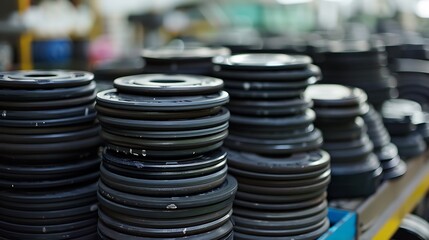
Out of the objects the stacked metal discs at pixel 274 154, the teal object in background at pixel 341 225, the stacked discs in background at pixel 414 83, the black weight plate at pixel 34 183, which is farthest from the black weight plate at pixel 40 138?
the stacked discs in background at pixel 414 83

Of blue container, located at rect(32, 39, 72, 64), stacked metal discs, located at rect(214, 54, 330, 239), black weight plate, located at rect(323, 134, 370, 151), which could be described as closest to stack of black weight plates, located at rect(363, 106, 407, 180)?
black weight plate, located at rect(323, 134, 370, 151)

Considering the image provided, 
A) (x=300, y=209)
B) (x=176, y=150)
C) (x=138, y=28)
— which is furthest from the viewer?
(x=138, y=28)

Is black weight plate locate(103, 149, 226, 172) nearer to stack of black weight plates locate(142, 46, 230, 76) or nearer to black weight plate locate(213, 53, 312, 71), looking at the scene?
black weight plate locate(213, 53, 312, 71)

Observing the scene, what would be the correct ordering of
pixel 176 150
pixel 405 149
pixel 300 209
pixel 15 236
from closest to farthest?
1. pixel 176 150
2. pixel 15 236
3. pixel 300 209
4. pixel 405 149

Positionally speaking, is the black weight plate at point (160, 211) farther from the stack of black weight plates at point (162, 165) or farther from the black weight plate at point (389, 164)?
the black weight plate at point (389, 164)

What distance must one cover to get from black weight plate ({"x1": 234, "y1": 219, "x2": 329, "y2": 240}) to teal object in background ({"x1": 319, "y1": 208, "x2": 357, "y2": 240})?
0.03 metres

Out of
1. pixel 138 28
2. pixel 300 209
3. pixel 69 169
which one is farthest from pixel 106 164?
pixel 138 28

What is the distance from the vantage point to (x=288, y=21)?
375 inches

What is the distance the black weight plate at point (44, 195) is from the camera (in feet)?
4.14

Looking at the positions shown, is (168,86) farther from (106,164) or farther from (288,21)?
(288,21)

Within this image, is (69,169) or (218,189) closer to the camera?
(218,189)

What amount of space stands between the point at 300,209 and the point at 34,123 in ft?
2.61

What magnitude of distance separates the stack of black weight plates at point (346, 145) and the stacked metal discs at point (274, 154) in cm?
30

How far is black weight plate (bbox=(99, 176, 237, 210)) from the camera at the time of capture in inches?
43.4
